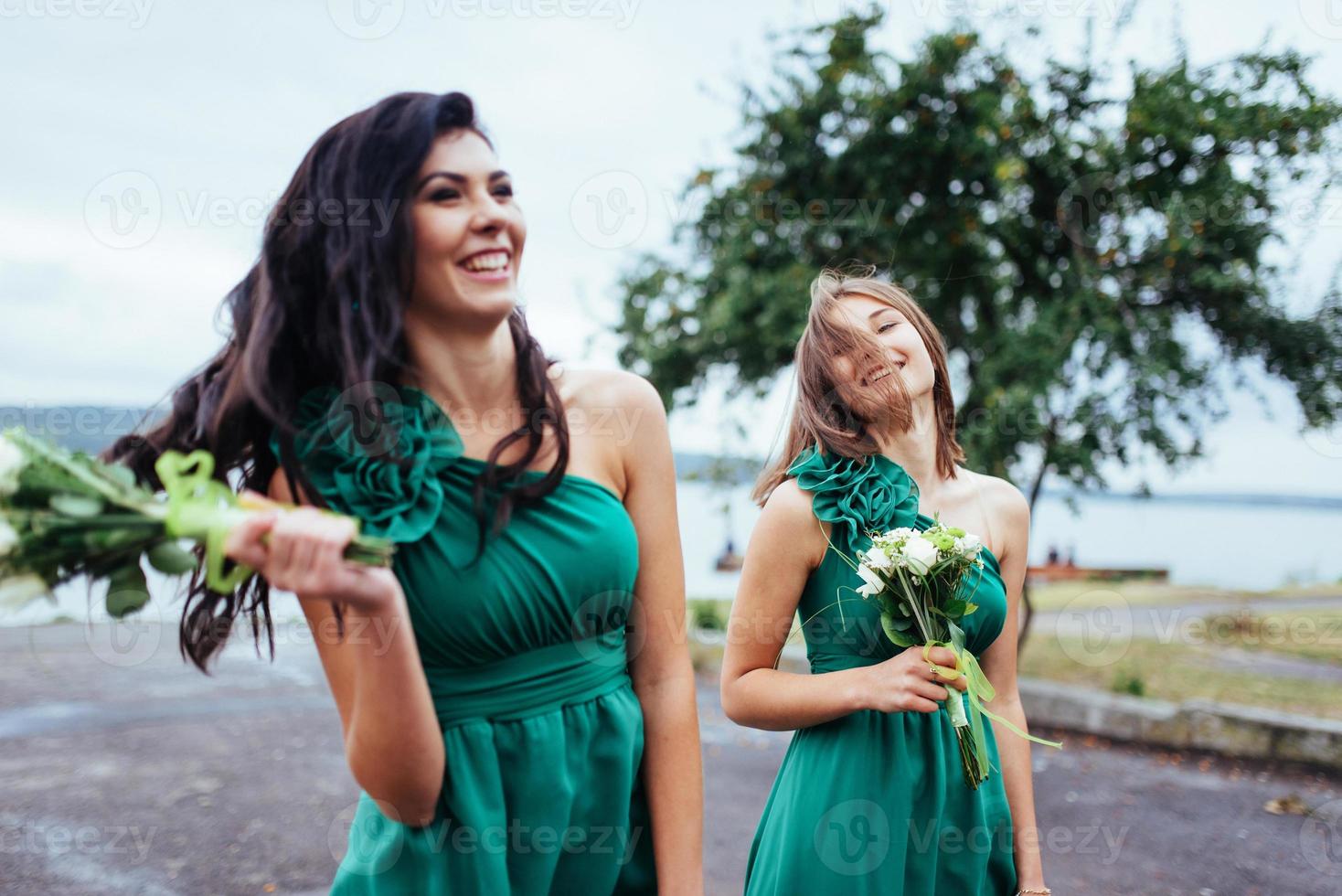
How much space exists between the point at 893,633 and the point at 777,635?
0.32m

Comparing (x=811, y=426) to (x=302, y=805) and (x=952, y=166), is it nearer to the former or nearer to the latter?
(x=302, y=805)

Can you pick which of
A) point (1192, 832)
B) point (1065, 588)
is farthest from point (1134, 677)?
point (1065, 588)

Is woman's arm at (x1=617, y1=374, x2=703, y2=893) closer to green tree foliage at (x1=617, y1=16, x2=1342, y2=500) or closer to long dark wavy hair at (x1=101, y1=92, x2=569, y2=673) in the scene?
A: long dark wavy hair at (x1=101, y1=92, x2=569, y2=673)

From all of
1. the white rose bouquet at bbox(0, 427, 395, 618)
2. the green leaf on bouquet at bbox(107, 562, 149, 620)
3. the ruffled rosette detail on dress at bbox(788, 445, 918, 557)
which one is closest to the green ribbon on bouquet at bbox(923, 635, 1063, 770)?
the ruffled rosette detail on dress at bbox(788, 445, 918, 557)

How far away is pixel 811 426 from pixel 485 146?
133cm

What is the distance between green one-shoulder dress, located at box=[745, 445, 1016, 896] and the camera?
8.32 feet

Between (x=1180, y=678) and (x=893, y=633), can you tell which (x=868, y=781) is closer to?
(x=893, y=633)

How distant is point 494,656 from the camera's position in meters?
1.94

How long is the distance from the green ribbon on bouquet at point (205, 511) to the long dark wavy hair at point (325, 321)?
198mm

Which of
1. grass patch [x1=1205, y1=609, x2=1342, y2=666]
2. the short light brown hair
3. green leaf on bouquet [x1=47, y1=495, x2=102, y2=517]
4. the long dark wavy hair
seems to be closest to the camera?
green leaf on bouquet [x1=47, y1=495, x2=102, y2=517]

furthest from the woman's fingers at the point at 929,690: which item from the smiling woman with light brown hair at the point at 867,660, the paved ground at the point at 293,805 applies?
the paved ground at the point at 293,805

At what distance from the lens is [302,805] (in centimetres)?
676

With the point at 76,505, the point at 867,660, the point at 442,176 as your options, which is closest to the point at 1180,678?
the point at 867,660

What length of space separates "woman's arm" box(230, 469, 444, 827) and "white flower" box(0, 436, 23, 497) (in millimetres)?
428
